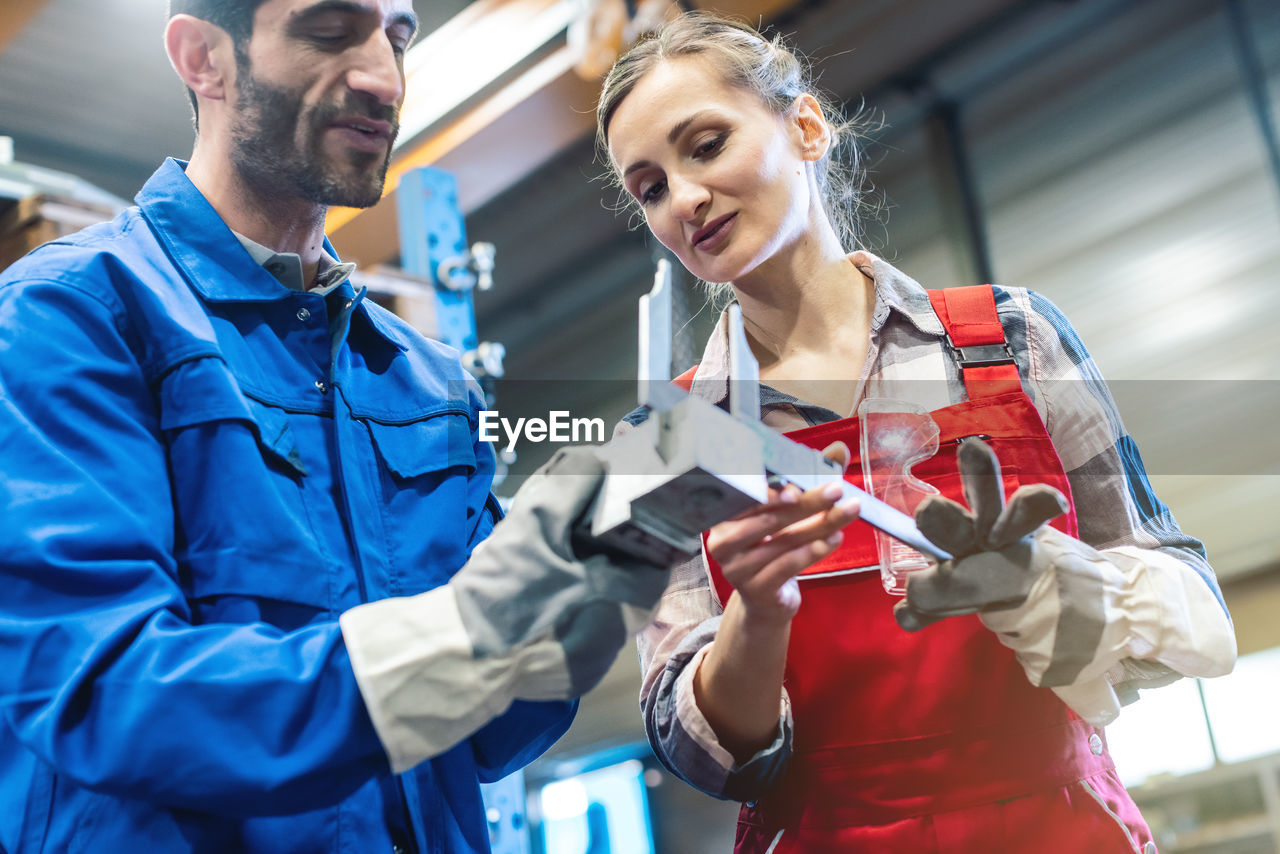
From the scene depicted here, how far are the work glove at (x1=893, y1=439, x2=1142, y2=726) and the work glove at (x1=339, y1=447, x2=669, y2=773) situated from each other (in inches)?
14.7

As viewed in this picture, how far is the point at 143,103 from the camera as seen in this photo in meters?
5.26

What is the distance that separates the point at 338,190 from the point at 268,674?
67 centimetres

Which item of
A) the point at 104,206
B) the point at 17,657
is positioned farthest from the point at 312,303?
the point at 104,206

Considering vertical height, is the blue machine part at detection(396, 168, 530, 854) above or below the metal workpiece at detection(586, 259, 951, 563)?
above

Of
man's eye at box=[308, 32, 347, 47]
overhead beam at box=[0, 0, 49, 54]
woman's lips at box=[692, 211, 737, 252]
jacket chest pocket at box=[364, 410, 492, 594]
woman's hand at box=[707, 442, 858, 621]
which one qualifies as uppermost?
overhead beam at box=[0, 0, 49, 54]

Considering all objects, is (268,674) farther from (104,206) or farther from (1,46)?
(1,46)

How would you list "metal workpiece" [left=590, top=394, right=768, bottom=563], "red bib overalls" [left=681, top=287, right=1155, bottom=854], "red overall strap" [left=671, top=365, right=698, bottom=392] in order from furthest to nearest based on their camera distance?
A: "red overall strap" [left=671, top=365, right=698, bottom=392] → "red bib overalls" [left=681, top=287, right=1155, bottom=854] → "metal workpiece" [left=590, top=394, right=768, bottom=563]

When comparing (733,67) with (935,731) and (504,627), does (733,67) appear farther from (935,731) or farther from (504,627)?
(504,627)

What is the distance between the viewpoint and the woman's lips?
173cm

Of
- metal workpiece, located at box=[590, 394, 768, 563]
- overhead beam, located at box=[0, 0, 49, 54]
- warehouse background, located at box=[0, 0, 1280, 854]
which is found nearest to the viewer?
metal workpiece, located at box=[590, 394, 768, 563]

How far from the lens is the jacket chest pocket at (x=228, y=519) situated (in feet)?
3.80

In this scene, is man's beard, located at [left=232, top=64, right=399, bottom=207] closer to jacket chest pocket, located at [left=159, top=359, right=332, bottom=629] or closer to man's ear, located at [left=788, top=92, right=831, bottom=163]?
jacket chest pocket, located at [left=159, top=359, right=332, bottom=629]

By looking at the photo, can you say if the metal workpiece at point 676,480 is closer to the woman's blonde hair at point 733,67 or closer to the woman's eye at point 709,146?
the woman's eye at point 709,146

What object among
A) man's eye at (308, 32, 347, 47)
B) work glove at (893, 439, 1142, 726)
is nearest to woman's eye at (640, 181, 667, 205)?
man's eye at (308, 32, 347, 47)
